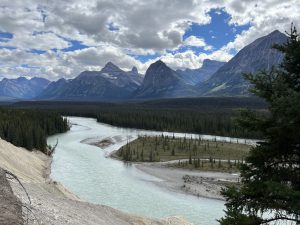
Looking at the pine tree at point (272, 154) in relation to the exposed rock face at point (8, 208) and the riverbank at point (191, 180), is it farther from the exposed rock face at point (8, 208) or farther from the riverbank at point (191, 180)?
the riverbank at point (191, 180)

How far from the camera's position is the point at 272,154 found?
16578mm

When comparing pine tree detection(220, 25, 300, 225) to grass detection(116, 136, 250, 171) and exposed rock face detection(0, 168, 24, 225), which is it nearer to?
exposed rock face detection(0, 168, 24, 225)

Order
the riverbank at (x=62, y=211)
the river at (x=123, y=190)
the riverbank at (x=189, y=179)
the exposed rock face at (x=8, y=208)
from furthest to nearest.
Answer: the riverbank at (x=189, y=179) < the river at (x=123, y=190) < the riverbank at (x=62, y=211) < the exposed rock face at (x=8, y=208)

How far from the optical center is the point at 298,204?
1436 centimetres

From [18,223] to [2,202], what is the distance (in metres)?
2.28

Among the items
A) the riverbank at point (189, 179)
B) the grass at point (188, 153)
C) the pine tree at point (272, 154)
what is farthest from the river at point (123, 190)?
the pine tree at point (272, 154)

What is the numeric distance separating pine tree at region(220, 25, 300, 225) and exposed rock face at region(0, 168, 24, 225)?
845 centimetres

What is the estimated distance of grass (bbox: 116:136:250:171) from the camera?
96.1 m

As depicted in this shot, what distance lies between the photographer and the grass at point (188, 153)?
315 feet

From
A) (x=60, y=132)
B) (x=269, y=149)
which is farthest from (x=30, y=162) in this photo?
(x=60, y=132)

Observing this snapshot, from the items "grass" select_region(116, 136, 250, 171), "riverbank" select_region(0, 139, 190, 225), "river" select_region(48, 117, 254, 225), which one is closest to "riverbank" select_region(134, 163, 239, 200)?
"river" select_region(48, 117, 254, 225)

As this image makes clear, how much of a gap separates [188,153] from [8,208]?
99201 mm

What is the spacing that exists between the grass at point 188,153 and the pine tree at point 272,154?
71.6 m

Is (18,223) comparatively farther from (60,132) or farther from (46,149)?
(60,132)
